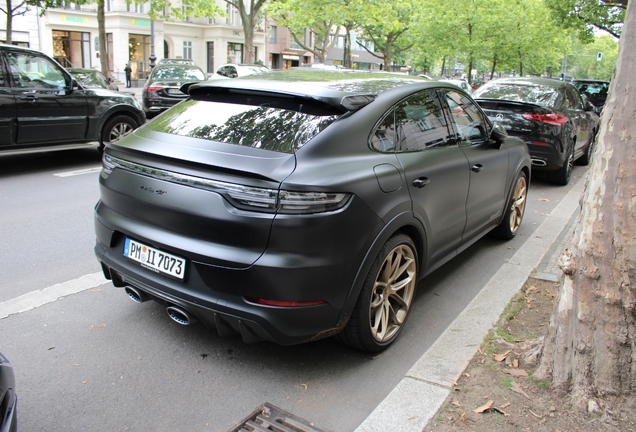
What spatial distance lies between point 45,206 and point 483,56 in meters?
30.5

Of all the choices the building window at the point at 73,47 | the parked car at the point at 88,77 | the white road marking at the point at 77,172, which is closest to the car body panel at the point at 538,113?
the white road marking at the point at 77,172

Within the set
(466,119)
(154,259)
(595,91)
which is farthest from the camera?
(595,91)

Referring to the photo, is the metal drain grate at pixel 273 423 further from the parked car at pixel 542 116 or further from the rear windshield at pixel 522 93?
the rear windshield at pixel 522 93

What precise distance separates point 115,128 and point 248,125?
7.22 metres

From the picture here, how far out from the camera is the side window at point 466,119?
4.72 m

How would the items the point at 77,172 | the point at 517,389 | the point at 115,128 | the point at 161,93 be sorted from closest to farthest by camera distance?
1. the point at 517,389
2. the point at 77,172
3. the point at 115,128
4. the point at 161,93

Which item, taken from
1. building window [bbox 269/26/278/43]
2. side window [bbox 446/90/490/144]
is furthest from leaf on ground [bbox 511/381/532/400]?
building window [bbox 269/26/278/43]

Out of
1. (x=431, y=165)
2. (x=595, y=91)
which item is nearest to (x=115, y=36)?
(x=595, y=91)

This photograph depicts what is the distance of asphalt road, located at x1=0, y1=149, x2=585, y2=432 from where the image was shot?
9.86ft

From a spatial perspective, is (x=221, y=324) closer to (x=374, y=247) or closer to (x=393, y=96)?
(x=374, y=247)

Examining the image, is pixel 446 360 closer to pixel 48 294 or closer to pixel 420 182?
pixel 420 182

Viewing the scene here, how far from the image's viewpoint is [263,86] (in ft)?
12.0

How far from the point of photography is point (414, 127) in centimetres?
401

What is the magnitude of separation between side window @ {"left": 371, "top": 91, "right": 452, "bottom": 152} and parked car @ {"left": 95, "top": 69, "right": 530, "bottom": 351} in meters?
0.01
